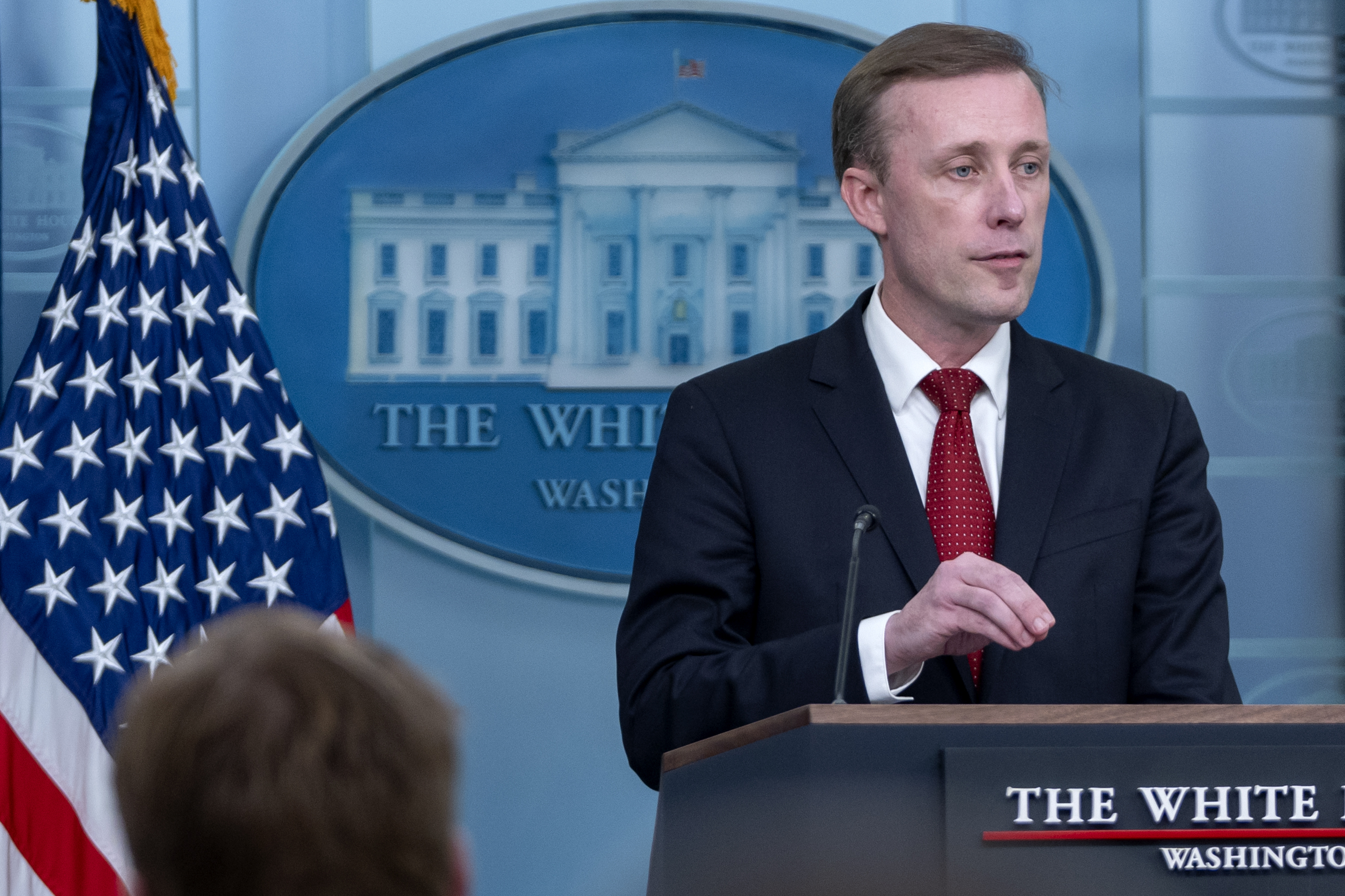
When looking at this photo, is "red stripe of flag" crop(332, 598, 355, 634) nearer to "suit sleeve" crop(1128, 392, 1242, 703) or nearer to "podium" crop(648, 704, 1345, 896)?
"suit sleeve" crop(1128, 392, 1242, 703)

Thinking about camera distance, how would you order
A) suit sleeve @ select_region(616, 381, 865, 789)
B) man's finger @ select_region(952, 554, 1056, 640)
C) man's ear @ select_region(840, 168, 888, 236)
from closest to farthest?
man's finger @ select_region(952, 554, 1056, 640) < suit sleeve @ select_region(616, 381, 865, 789) < man's ear @ select_region(840, 168, 888, 236)

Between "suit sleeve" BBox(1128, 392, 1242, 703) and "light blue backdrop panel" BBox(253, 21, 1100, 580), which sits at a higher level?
"light blue backdrop panel" BBox(253, 21, 1100, 580)

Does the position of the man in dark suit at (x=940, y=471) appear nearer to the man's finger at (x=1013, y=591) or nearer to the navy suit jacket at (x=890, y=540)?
the navy suit jacket at (x=890, y=540)

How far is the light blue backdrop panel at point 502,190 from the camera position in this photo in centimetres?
340

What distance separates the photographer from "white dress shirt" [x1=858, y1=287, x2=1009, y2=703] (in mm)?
1907

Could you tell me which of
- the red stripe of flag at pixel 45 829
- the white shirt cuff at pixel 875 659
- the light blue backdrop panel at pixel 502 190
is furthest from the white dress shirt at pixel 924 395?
the red stripe of flag at pixel 45 829

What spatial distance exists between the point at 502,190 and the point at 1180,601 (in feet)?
6.84

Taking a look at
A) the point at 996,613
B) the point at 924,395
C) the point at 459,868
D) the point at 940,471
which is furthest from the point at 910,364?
the point at 459,868

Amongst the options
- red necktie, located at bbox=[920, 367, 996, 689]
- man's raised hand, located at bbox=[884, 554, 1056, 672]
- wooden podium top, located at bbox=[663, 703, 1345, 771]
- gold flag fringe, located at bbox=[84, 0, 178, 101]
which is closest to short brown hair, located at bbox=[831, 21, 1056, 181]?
red necktie, located at bbox=[920, 367, 996, 689]

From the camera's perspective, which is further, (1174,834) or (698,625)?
(698,625)

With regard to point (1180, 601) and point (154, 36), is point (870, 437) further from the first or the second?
point (154, 36)

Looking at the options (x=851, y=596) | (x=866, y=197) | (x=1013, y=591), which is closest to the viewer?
(x=1013, y=591)

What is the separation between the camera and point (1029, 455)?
1872 mm

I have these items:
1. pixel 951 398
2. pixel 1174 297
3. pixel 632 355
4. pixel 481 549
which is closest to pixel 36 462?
pixel 481 549
